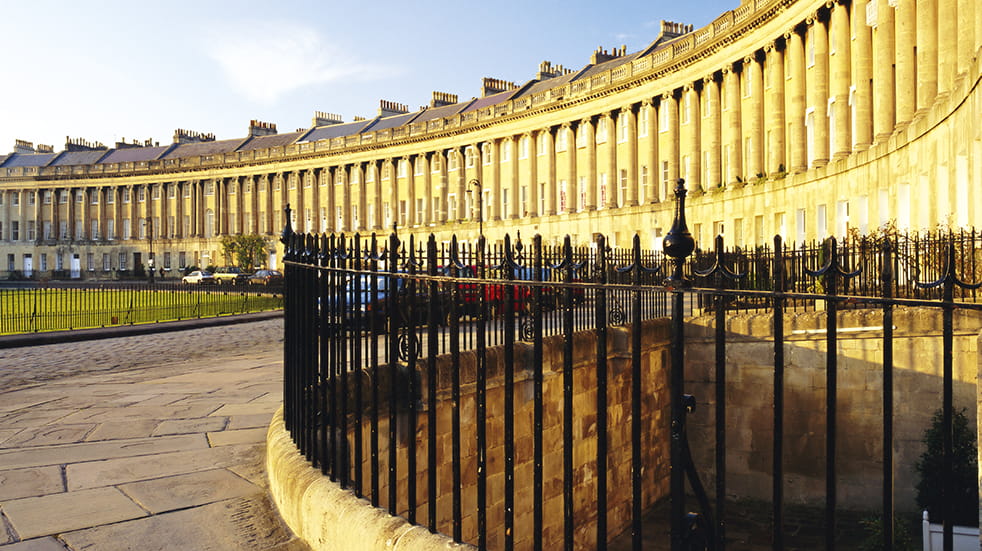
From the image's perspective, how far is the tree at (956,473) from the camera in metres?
9.95

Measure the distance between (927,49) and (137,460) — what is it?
23.8 meters

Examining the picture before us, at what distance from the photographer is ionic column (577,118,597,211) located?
165 ft

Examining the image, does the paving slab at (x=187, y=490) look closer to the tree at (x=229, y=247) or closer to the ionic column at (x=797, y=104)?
the ionic column at (x=797, y=104)

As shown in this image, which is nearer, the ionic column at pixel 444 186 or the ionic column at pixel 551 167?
the ionic column at pixel 551 167

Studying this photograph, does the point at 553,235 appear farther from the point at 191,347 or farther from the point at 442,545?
the point at 442,545

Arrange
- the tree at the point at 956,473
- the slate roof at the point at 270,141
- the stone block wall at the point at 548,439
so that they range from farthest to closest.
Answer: the slate roof at the point at 270,141 < the tree at the point at 956,473 < the stone block wall at the point at 548,439

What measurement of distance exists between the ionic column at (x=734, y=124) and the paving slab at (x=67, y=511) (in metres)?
36.1

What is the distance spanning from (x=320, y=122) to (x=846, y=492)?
74046mm

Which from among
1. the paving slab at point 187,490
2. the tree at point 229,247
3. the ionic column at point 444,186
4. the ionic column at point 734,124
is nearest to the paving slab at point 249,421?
the paving slab at point 187,490

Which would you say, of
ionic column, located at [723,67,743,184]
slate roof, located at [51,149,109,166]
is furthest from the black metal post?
slate roof, located at [51,149,109,166]

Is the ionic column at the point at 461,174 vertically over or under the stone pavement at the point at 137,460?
over

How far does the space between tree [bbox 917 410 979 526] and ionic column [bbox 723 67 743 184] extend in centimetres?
2660

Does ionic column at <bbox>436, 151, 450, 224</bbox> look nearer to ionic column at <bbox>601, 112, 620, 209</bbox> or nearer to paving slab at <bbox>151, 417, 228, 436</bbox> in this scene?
ionic column at <bbox>601, 112, 620, 209</bbox>

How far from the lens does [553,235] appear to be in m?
53.3
